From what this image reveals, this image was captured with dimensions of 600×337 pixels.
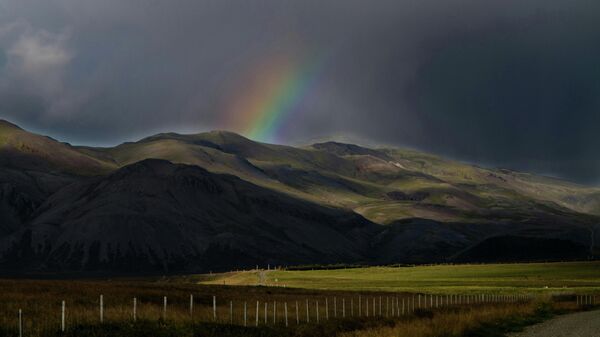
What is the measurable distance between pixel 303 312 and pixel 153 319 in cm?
1838

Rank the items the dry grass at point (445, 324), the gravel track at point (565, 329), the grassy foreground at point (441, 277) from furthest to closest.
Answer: the grassy foreground at point (441, 277), the gravel track at point (565, 329), the dry grass at point (445, 324)

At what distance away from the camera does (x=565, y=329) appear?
4122 cm

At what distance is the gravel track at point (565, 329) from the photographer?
3753 centimetres

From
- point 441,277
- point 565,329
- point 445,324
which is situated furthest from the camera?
point 441,277

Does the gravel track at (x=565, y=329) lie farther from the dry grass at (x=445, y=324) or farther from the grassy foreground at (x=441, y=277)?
the grassy foreground at (x=441, y=277)

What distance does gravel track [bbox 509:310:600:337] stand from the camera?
37.5 metres

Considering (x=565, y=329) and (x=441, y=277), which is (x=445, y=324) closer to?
(x=565, y=329)

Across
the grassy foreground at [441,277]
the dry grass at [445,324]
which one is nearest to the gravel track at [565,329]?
the dry grass at [445,324]

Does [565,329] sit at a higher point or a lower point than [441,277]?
higher

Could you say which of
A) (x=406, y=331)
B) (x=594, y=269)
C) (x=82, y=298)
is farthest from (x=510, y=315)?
(x=594, y=269)

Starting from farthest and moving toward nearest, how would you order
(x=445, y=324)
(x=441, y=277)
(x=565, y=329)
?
(x=441, y=277) < (x=565, y=329) < (x=445, y=324)

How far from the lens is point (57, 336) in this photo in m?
26.7

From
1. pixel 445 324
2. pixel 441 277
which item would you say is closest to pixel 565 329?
pixel 445 324

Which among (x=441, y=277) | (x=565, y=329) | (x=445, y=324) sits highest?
(x=445, y=324)
